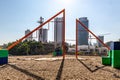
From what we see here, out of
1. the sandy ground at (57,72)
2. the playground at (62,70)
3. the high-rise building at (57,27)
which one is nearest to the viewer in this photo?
the sandy ground at (57,72)

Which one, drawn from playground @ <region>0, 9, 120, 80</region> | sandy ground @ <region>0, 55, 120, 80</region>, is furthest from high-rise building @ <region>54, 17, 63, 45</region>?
sandy ground @ <region>0, 55, 120, 80</region>

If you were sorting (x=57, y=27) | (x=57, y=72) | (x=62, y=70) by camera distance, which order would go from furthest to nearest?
(x=57, y=27), (x=62, y=70), (x=57, y=72)

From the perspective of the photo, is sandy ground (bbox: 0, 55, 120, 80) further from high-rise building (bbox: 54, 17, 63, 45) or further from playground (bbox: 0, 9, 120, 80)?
high-rise building (bbox: 54, 17, 63, 45)

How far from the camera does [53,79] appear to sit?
9.38 meters

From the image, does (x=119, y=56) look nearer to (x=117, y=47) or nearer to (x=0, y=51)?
(x=117, y=47)

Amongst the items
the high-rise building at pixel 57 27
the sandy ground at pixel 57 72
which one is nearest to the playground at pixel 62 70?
the sandy ground at pixel 57 72

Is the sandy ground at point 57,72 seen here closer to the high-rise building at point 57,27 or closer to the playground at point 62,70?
the playground at point 62,70

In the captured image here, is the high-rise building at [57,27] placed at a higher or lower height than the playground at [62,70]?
higher

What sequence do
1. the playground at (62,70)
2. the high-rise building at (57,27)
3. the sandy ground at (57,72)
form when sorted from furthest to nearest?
the high-rise building at (57,27)
the playground at (62,70)
the sandy ground at (57,72)

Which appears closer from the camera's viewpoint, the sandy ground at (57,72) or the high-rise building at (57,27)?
the sandy ground at (57,72)

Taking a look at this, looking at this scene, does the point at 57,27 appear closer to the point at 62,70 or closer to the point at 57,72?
the point at 62,70

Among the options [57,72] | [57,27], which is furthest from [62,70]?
[57,27]

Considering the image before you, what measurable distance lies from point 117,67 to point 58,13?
36.6 ft

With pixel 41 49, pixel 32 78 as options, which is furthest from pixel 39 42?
pixel 32 78
